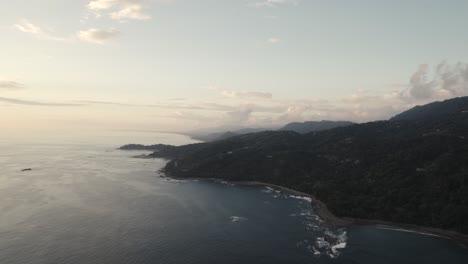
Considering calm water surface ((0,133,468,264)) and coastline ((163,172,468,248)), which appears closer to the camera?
calm water surface ((0,133,468,264))

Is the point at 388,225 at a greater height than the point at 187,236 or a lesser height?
greater

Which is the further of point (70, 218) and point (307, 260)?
point (70, 218)

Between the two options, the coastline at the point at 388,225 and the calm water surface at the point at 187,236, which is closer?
the calm water surface at the point at 187,236

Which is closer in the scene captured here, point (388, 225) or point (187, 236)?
point (187, 236)

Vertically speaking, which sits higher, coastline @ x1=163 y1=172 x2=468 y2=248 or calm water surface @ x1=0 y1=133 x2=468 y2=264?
coastline @ x1=163 y1=172 x2=468 y2=248

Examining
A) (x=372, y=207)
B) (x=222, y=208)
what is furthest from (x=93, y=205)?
(x=372, y=207)

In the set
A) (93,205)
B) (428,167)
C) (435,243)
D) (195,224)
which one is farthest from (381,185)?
(93,205)

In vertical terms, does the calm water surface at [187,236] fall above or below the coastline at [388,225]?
below

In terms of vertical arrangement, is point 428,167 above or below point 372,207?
above

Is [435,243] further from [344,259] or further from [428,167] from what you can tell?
[428,167]

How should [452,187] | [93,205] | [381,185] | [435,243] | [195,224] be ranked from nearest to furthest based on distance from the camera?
[435,243] < [195,224] < [452,187] < [93,205] < [381,185]

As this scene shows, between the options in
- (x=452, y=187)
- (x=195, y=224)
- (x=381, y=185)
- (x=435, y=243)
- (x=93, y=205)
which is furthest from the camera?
(x=381, y=185)
